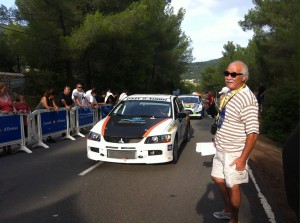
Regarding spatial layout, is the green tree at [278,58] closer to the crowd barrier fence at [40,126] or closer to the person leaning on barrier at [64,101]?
the crowd barrier fence at [40,126]

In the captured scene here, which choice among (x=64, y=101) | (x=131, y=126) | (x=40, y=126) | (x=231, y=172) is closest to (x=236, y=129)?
(x=231, y=172)

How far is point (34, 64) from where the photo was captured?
2861 centimetres

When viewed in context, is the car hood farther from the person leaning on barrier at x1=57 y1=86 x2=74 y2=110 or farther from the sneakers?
the person leaning on barrier at x1=57 y1=86 x2=74 y2=110

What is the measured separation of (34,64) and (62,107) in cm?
1700

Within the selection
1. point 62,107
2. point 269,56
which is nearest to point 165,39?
point 269,56

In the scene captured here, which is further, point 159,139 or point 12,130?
point 12,130

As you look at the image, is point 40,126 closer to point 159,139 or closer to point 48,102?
point 48,102

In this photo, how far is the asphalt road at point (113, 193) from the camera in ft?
16.7

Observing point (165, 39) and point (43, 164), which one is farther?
point (165, 39)

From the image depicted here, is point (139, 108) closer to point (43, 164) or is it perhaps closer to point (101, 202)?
point (43, 164)

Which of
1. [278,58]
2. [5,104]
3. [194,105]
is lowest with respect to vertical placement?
[194,105]

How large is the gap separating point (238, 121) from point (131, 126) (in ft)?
14.1

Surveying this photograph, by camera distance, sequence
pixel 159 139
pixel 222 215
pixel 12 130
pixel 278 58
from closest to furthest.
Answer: pixel 222 215 < pixel 159 139 < pixel 12 130 < pixel 278 58

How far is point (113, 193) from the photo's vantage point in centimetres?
614
